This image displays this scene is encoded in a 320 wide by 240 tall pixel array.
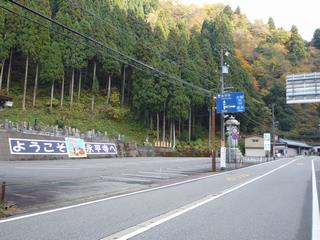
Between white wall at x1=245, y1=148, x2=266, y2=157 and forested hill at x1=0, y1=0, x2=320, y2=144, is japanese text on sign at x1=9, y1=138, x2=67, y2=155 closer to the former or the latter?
forested hill at x1=0, y1=0, x2=320, y2=144

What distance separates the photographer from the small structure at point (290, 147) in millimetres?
80438

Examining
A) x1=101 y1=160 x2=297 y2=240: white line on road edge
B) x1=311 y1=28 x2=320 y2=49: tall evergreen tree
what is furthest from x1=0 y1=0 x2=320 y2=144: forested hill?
x1=311 y1=28 x2=320 y2=49: tall evergreen tree

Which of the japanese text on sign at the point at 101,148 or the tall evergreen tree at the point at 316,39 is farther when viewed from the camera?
the tall evergreen tree at the point at 316,39

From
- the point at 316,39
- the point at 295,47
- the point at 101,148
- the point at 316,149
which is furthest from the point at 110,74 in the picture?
the point at 316,39

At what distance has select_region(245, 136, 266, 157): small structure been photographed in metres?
65.2

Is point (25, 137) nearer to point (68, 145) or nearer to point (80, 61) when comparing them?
point (68, 145)

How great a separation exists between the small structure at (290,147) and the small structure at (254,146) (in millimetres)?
14310

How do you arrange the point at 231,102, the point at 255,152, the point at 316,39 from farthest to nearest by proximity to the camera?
the point at 316,39, the point at 255,152, the point at 231,102

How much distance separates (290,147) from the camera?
84.9m

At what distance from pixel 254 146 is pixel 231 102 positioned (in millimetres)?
38649

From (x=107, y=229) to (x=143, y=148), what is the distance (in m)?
36.9

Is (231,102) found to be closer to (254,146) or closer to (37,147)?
(37,147)

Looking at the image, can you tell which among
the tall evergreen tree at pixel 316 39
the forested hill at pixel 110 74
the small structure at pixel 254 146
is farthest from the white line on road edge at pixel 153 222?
the tall evergreen tree at pixel 316 39

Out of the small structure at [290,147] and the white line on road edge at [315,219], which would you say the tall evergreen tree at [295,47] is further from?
the white line on road edge at [315,219]
